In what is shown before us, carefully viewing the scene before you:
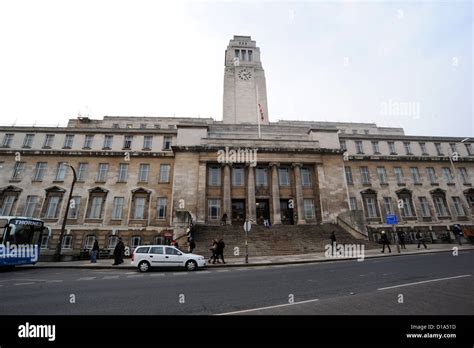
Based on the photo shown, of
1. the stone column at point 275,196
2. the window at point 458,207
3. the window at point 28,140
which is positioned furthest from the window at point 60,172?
the window at point 458,207

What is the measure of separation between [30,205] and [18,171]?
5.37m

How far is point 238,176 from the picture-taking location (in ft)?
101

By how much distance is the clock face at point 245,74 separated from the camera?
4656 centimetres

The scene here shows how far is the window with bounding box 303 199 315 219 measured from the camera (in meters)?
29.0

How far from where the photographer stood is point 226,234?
2330cm

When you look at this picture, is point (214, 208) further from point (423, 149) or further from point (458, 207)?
point (458, 207)

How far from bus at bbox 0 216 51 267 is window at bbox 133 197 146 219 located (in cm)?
1133

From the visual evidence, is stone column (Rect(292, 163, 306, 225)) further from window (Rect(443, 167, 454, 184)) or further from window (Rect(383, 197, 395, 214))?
window (Rect(443, 167, 454, 184))

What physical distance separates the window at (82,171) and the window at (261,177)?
896 inches

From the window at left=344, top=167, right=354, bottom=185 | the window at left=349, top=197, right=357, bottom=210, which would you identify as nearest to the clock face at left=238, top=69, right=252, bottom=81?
the window at left=344, top=167, right=354, bottom=185

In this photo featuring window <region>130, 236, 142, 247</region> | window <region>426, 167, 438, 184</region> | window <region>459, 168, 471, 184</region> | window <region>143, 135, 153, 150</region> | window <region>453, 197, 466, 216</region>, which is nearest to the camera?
window <region>130, 236, 142, 247</region>
